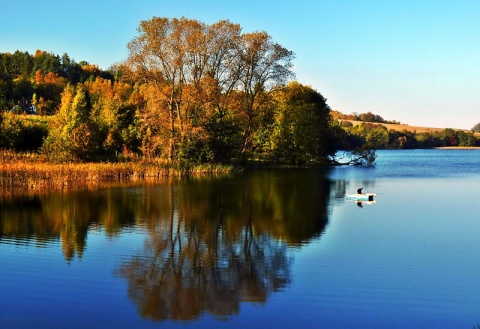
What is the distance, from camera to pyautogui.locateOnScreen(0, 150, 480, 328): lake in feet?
26.7

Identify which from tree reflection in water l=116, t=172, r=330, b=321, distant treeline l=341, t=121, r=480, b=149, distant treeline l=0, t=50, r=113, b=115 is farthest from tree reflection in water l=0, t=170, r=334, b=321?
distant treeline l=341, t=121, r=480, b=149

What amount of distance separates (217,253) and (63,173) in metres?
18.5

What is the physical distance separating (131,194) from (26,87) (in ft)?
219

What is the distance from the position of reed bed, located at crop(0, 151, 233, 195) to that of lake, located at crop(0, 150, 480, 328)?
430 centimetres

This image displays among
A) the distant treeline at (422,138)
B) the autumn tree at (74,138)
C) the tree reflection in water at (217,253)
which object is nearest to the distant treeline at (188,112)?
the autumn tree at (74,138)

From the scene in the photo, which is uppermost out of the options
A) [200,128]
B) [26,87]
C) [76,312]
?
[26,87]

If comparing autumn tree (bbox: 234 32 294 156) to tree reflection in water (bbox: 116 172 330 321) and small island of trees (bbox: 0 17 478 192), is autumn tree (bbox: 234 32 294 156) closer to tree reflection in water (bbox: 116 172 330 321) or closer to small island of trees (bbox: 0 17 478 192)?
small island of trees (bbox: 0 17 478 192)

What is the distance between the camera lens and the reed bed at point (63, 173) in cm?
2614

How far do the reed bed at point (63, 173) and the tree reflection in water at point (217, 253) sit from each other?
25.0 feet

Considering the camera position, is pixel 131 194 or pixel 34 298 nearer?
pixel 34 298

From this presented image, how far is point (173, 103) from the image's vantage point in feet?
134

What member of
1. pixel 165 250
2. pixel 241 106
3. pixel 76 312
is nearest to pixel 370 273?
pixel 165 250

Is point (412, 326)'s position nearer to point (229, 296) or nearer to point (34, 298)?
point (229, 296)

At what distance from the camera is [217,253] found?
1248cm
